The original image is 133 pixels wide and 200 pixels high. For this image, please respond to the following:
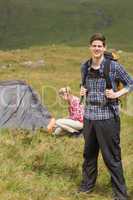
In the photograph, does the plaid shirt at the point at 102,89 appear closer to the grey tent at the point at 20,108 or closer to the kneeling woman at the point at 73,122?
the kneeling woman at the point at 73,122

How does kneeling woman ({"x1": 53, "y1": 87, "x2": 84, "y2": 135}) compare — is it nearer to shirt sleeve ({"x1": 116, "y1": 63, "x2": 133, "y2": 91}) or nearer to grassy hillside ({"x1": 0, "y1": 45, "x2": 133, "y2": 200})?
grassy hillside ({"x1": 0, "y1": 45, "x2": 133, "y2": 200})

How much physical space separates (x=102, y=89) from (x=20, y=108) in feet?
24.9

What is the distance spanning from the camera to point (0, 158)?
10938 millimetres

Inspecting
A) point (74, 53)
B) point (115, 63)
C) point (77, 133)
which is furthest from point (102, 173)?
point (74, 53)

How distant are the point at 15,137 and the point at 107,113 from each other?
13.3 feet

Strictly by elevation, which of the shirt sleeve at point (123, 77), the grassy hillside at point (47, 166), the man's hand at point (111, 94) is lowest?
the grassy hillside at point (47, 166)

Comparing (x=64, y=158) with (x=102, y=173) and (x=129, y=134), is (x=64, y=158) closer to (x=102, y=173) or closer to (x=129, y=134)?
(x=102, y=173)

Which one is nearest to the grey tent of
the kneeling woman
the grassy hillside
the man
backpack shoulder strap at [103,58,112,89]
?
the kneeling woman

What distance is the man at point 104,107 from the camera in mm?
9766

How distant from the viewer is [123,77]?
32.2ft

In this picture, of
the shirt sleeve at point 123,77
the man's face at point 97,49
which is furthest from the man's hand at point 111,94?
the man's face at point 97,49

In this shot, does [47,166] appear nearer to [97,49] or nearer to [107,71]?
[107,71]

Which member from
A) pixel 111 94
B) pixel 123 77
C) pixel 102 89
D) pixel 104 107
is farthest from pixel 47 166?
pixel 123 77

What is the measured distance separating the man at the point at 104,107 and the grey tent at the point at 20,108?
20.0 feet
